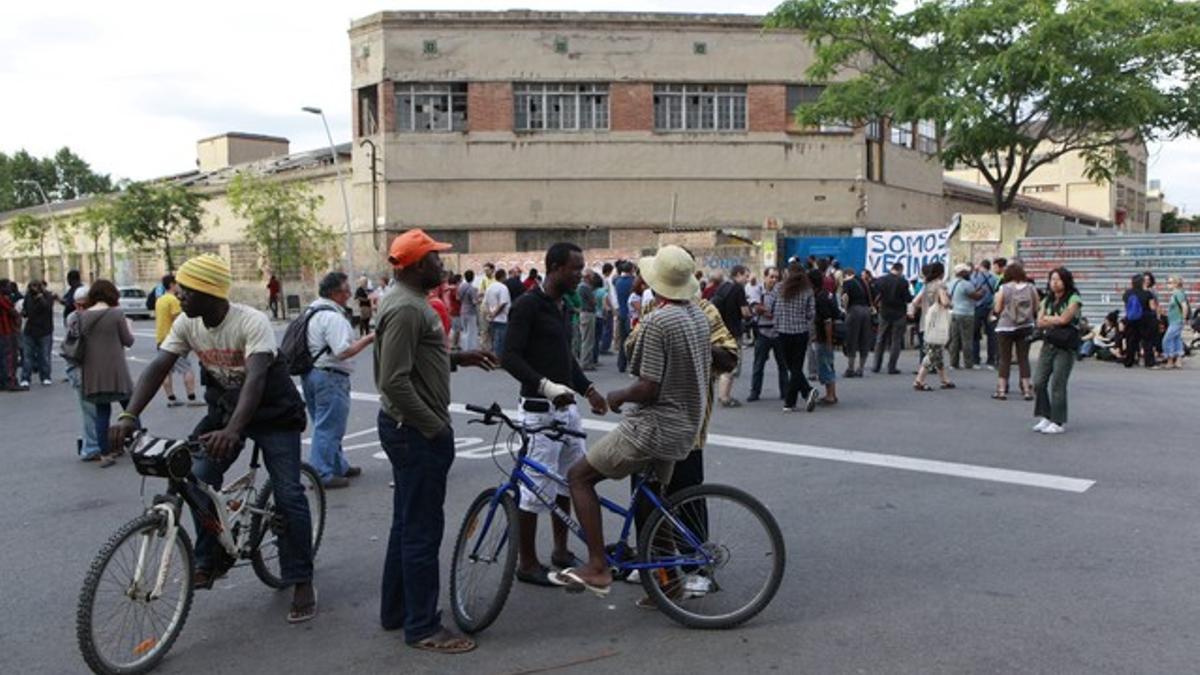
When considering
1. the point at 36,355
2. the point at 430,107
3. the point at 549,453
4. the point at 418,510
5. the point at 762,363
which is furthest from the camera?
the point at 430,107

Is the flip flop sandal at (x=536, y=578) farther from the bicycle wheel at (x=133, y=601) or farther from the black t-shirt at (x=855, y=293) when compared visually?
the black t-shirt at (x=855, y=293)

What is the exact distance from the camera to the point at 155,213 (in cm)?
3975

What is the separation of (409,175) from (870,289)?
777 inches

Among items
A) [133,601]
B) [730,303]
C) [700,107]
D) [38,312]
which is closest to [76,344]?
[133,601]

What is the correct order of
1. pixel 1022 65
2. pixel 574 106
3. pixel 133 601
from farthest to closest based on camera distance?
1. pixel 574 106
2. pixel 1022 65
3. pixel 133 601

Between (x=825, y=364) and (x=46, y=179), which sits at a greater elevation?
(x=46, y=179)

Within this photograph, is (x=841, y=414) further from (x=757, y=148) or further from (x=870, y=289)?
(x=757, y=148)

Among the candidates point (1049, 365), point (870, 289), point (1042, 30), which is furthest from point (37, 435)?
point (1042, 30)

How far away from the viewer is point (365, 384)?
46.8 ft

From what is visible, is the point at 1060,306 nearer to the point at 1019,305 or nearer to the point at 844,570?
the point at 1019,305

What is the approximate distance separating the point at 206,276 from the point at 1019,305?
9.83 metres

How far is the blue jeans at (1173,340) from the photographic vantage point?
15258 millimetres

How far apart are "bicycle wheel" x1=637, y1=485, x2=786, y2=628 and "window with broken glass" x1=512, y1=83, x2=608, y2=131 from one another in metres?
29.2

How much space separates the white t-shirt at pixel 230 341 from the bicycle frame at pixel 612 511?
4.38ft
